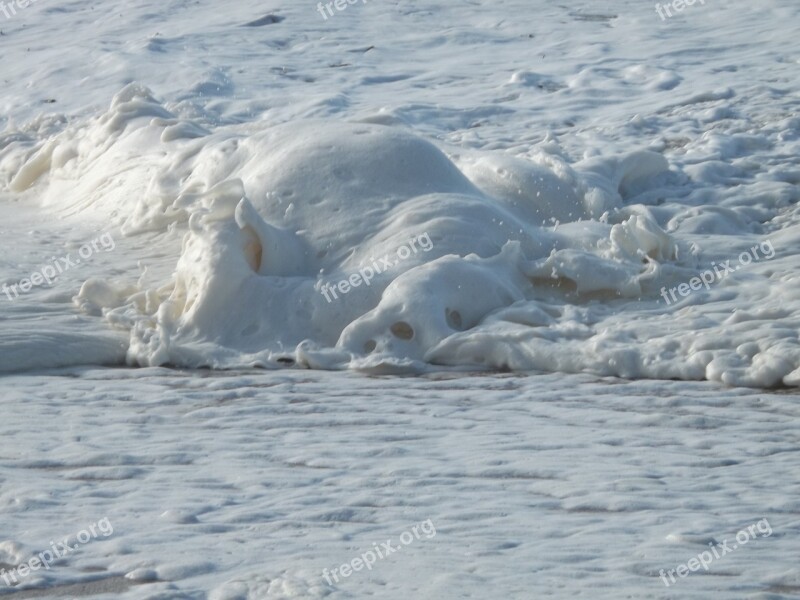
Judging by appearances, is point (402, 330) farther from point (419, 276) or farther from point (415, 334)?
point (419, 276)

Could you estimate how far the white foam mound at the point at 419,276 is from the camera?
5.38 metres

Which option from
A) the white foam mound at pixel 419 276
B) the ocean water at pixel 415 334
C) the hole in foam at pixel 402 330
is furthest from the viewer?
the hole in foam at pixel 402 330

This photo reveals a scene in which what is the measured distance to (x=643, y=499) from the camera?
147 inches

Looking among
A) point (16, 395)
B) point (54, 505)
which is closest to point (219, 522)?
point (54, 505)

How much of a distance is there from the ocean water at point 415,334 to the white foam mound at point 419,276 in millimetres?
15

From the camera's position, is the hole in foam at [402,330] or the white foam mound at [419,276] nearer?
the white foam mound at [419,276]

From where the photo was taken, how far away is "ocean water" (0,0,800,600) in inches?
136

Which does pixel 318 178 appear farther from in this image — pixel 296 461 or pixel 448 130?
pixel 448 130

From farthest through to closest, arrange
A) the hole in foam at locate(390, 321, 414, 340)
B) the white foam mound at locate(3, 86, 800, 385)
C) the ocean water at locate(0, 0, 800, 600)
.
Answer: the hole in foam at locate(390, 321, 414, 340) → the white foam mound at locate(3, 86, 800, 385) → the ocean water at locate(0, 0, 800, 600)

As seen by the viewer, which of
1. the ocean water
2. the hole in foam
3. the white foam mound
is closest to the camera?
the ocean water

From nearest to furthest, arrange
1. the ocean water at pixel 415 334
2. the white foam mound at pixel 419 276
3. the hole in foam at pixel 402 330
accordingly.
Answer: the ocean water at pixel 415 334, the white foam mound at pixel 419 276, the hole in foam at pixel 402 330

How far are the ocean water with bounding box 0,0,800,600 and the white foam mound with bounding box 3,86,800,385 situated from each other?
0.05 ft

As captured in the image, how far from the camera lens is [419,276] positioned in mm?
5680

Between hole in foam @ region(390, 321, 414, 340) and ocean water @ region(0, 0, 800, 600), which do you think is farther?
hole in foam @ region(390, 321, 414, 340)
